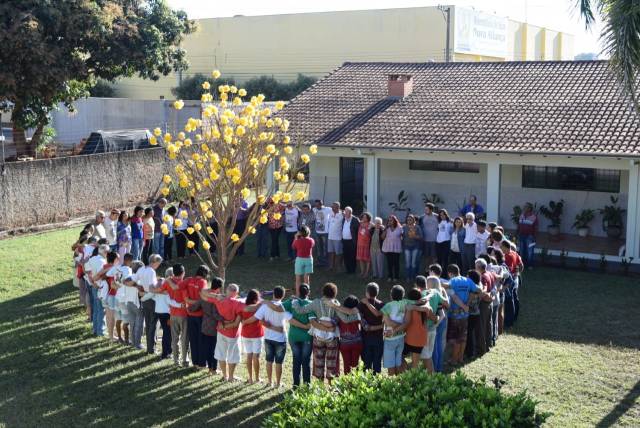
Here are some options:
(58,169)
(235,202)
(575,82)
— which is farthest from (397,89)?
(235,202)

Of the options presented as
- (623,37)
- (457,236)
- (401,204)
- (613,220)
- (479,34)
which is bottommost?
(457,236)

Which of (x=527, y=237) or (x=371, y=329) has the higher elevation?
(x=527, y=237)

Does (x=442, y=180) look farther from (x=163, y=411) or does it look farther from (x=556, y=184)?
(x=163, y=411)

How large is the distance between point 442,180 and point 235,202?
11269 mm

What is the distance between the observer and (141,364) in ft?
38.7

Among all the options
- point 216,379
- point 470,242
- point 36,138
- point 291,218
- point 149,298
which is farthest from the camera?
point 36,138

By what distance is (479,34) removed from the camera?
154ft

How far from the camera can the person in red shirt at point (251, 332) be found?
10.6 metres

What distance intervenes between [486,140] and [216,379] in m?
10.6

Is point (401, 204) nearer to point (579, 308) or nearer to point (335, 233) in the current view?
point (335, 233)

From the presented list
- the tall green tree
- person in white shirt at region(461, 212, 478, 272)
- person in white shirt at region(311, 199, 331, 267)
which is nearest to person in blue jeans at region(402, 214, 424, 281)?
person in white shirt at region(461, 212, 478, 272)

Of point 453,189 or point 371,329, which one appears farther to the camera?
point 453,189

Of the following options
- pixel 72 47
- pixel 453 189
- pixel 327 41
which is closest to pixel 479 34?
pixel 327 41

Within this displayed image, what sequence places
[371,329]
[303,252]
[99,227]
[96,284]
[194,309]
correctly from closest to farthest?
1. [371,329]
2. [194,309]
3. [96,284]
4. [303,252]
5. [99,227]
